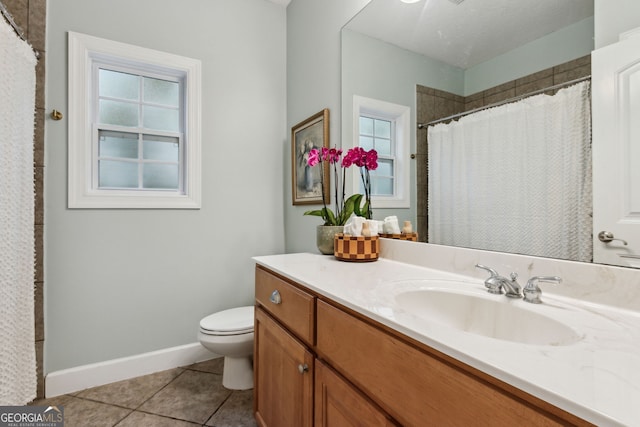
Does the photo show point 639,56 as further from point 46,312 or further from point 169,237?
point 46,312

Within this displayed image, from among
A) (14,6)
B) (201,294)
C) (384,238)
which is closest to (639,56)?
(384,238)

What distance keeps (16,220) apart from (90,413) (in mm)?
1064

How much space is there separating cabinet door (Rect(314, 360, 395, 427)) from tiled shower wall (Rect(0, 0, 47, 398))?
1763 millimetres

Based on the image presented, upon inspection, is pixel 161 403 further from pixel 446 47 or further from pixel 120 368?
pixel 446 47

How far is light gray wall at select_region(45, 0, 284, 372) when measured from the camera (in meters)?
1.78

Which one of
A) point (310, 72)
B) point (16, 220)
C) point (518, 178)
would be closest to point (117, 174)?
point (16, 220)

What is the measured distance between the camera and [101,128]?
6.38ft

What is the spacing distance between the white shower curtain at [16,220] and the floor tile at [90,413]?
0.78ft

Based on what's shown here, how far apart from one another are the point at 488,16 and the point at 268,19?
187cm

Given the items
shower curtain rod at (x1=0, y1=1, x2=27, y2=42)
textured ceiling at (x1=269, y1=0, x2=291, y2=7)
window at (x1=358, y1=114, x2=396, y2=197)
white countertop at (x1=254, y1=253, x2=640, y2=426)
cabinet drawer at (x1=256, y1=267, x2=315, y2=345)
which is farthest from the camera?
textured ceiling at (x1=269, y1=0, x2=291, y2=7)

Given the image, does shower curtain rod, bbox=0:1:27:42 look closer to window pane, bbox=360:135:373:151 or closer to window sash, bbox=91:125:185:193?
window sash, bbox=91:125:185:193

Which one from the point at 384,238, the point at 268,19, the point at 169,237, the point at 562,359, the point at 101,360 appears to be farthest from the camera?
the point at 268,19

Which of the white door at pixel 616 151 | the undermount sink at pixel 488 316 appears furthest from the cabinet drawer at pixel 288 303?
the white door at pixel 616 151

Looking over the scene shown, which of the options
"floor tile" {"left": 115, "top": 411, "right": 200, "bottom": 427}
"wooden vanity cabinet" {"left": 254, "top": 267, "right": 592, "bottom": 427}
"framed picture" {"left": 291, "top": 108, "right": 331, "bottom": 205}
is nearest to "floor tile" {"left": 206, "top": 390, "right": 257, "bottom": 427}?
"floor tile" {"left": 115, "top": 411, "right": 200, "bottom": 427}
